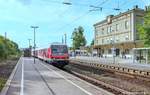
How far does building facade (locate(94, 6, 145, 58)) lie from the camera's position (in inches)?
3339

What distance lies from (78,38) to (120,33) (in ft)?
83.6

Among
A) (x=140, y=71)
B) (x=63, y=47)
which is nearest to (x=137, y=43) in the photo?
(x=63, y=47)

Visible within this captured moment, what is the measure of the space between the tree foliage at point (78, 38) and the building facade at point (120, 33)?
657 centimetres

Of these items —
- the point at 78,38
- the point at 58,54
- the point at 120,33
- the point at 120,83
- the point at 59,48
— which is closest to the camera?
the point at 120,83

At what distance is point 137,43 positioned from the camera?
79438 mm

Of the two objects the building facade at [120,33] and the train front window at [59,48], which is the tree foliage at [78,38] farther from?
the train front window at [59,48]

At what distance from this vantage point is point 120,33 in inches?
3706

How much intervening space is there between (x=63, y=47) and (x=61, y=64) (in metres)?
2.62

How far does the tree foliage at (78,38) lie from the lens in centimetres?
11750

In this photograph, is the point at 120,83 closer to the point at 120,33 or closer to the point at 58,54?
the point at 58,54

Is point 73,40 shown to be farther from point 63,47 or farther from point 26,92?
point 26,92

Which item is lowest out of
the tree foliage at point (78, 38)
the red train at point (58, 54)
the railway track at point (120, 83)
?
the railway track at point (120, 83)

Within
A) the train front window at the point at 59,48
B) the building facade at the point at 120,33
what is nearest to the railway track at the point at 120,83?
the train front window at the point at 59,48

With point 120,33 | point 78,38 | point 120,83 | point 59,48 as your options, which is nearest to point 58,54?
point 59,48
